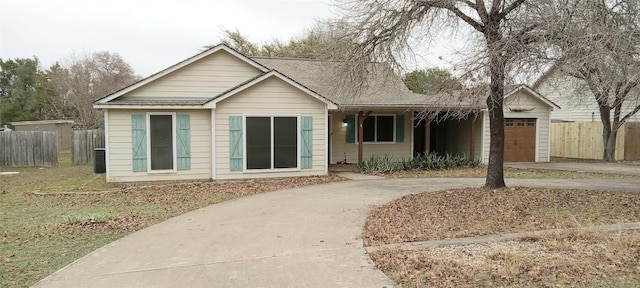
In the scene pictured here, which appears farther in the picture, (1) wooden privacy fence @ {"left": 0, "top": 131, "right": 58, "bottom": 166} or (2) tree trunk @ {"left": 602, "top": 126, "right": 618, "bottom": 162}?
(2) tree trunk @ {"left": 602, "top": 126, "right": 618, "bottom": 162}

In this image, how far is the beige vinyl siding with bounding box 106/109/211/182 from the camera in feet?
40.4

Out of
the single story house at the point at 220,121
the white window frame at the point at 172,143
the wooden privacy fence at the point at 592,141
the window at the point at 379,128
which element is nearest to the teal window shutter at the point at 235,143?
the single story house at the point at 220,121

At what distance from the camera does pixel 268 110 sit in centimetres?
1316

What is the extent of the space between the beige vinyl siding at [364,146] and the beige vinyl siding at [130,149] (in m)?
6.14

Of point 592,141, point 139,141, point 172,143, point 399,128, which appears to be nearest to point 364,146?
point 399,128

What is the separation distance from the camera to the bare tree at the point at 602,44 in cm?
661

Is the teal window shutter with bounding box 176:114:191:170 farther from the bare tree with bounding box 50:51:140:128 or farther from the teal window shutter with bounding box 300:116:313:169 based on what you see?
the bare tree with bounding box 50:51:140:128

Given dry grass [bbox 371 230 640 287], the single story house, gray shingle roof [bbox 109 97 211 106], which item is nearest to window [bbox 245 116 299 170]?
the single story house

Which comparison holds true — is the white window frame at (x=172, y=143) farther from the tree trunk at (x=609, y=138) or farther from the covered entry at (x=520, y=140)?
the tree trunk at (x=609, y=138)

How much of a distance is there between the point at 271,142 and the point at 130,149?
164 inches

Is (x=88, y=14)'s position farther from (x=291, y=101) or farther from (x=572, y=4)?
(x=572, y=4)

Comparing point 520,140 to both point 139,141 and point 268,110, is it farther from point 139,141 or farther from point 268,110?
point 139,141

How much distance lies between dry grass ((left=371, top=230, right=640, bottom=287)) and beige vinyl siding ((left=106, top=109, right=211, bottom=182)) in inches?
353

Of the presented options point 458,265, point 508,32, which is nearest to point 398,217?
point 458,265
